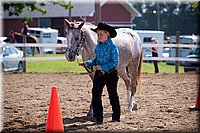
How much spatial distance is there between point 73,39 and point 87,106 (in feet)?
7.15

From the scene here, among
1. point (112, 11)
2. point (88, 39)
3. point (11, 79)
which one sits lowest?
point (11, 79)

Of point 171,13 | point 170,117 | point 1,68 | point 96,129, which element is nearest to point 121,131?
point 96,129

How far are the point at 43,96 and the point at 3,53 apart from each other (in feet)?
26.7

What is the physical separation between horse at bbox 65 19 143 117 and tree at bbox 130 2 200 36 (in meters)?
55.3

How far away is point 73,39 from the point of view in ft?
22.8

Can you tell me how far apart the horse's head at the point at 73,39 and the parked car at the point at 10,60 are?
10953 millimetres

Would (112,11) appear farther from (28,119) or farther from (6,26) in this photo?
(28,119)

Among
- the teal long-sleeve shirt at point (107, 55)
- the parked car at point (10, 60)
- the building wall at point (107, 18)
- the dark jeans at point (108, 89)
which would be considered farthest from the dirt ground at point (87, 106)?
the building wall at point (107, 18)

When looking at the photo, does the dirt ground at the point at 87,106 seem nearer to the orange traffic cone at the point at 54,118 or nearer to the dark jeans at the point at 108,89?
the dark jeans at the point at 108,89

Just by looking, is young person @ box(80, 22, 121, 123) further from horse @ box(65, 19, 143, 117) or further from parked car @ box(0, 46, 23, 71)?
parked car @ box(0, 46, 23, 71)

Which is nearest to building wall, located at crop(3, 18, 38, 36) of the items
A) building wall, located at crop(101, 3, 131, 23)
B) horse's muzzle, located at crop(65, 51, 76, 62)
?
building wall, located at crop(101, 3, 131, 23)

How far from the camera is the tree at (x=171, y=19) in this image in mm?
63969

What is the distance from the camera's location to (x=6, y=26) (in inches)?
1601

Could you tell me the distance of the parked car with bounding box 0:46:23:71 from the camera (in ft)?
57.8
